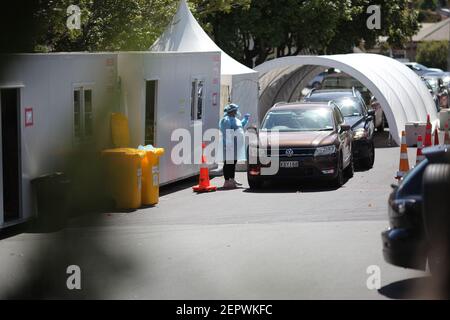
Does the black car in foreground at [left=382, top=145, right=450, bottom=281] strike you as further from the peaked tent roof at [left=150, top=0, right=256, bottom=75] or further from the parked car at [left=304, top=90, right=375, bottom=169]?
the peaked tent roof at [left=150, top=0, right=256, bottom=75]

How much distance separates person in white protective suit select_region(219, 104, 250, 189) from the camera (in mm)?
16516

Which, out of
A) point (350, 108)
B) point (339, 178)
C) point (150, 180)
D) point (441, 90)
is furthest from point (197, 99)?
point (441, 90)

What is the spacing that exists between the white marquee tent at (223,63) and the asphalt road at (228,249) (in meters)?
2.81

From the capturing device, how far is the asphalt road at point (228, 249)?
1.58 metres

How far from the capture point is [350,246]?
32.7 feet

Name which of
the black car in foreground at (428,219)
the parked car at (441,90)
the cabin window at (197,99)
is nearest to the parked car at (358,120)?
the cabin window at (197,99)

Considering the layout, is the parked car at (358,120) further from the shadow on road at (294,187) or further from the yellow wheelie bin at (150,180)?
the yellow wheelie bin at (150,180)

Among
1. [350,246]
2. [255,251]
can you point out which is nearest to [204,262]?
[255,251]

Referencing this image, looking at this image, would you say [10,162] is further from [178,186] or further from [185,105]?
[178,186]

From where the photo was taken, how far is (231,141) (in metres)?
16.7

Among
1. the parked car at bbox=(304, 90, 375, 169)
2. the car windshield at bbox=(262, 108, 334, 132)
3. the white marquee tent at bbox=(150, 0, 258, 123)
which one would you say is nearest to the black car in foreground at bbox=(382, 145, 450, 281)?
the car windshield at bbox=(262, 108, 334, 132)

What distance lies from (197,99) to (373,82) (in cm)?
846

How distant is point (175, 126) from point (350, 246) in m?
7.39
